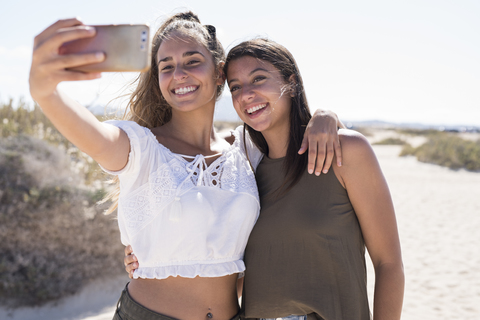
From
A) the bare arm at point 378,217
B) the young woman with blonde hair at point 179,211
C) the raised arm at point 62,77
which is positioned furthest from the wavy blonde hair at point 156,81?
the bare arm at point 378,217

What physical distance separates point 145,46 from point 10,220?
5198mm

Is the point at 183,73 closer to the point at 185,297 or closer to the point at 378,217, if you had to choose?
the point at 185,297

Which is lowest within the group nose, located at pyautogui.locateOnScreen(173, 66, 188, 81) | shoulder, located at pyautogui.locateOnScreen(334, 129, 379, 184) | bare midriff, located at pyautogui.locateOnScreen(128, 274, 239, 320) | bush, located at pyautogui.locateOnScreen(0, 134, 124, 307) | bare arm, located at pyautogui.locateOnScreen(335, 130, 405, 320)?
bush, located at pyautogui.locateOnScreen(0, 134, 124, 307)

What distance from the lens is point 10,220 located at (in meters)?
5.27

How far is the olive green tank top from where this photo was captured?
1979 mm

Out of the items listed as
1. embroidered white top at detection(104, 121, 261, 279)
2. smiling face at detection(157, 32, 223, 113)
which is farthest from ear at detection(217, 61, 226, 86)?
embroidered white top at detection(104, 121, 261, 279)

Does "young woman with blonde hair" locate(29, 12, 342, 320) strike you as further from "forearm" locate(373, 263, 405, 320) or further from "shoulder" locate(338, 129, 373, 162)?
"forearm" locate(373, 263, 405, 320)

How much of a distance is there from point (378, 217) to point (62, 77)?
1.69m

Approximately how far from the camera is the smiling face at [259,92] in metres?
2.38

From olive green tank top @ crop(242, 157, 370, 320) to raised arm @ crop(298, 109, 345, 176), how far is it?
7cm

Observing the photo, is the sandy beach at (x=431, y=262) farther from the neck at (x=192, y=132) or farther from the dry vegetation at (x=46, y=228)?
the neck at (x=192, y=132)

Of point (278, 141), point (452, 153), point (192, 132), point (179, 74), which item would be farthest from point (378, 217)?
point (452, 153)

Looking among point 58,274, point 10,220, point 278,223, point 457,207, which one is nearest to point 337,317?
point 278,223

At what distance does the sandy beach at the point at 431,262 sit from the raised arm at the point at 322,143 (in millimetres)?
4213
